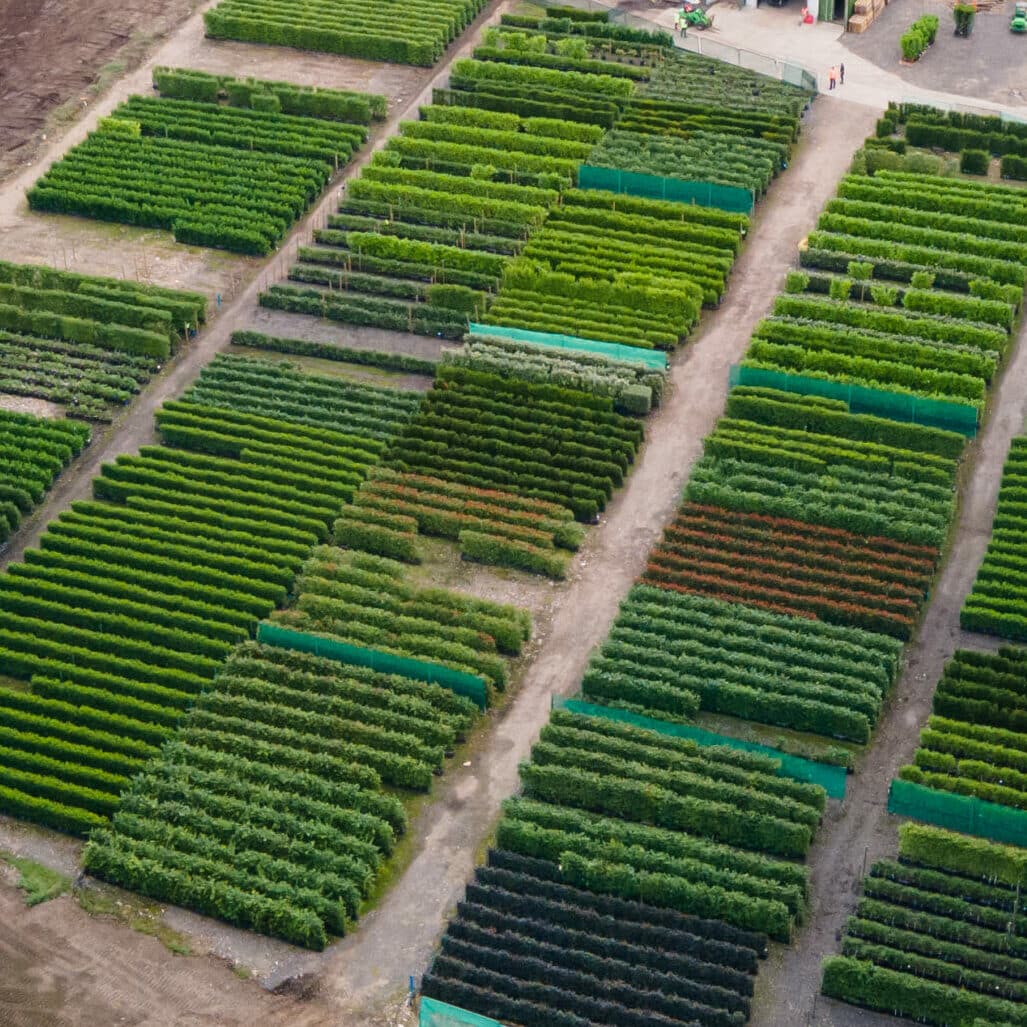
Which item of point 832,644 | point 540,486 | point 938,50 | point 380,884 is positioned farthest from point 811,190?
point 380,884

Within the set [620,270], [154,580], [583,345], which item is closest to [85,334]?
[154,580]

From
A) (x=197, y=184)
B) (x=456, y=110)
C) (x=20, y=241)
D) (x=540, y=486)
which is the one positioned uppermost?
(x=456, y=110)

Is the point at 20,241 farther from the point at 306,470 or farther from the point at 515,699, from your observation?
the point at 515,699

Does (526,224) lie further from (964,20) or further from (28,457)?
(964,20)

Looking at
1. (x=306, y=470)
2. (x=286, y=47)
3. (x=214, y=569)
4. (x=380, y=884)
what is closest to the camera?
(x=380, y=884)

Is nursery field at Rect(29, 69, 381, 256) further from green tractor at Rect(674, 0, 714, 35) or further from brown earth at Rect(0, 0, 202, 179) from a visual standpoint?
green tractor at Rect(674, 0, 714, 35)
